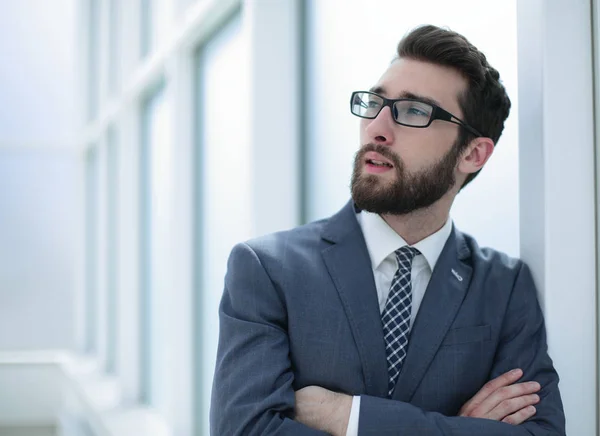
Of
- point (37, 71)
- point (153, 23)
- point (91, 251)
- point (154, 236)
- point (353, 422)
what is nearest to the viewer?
point (353, 422)

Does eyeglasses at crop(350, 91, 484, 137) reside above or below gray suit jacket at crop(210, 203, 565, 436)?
above

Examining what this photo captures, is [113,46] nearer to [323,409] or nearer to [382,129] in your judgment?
[382,129]

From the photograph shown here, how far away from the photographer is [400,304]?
1642mm

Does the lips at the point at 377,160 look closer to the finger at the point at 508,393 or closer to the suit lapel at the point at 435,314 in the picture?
the suit lapel at the point at 435,314

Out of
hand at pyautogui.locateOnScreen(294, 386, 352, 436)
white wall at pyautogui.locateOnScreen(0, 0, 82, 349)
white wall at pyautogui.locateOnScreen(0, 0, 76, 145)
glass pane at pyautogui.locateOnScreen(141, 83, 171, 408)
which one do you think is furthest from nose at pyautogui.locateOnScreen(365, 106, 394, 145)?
white wall at pyautogui.locateOnScreen(0, 0, 76, 145)

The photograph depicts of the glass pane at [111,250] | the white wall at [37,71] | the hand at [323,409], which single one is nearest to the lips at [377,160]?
the hand at [323,409]

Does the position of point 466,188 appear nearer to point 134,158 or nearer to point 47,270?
Result: point 134,158

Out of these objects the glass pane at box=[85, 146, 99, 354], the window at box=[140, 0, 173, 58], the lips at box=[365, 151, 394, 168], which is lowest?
the glass pane at box=[85, 146, 99, 354]

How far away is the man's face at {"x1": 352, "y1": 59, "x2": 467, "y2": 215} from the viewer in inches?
64.6

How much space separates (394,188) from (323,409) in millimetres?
517

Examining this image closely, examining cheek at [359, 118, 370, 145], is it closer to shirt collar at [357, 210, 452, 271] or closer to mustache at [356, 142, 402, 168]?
mustache at [356, 142, 402, 168]

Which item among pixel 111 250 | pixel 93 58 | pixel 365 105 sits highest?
pixel 93 58

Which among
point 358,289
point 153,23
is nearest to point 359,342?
point 358,289

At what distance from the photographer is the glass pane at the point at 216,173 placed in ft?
10.4
